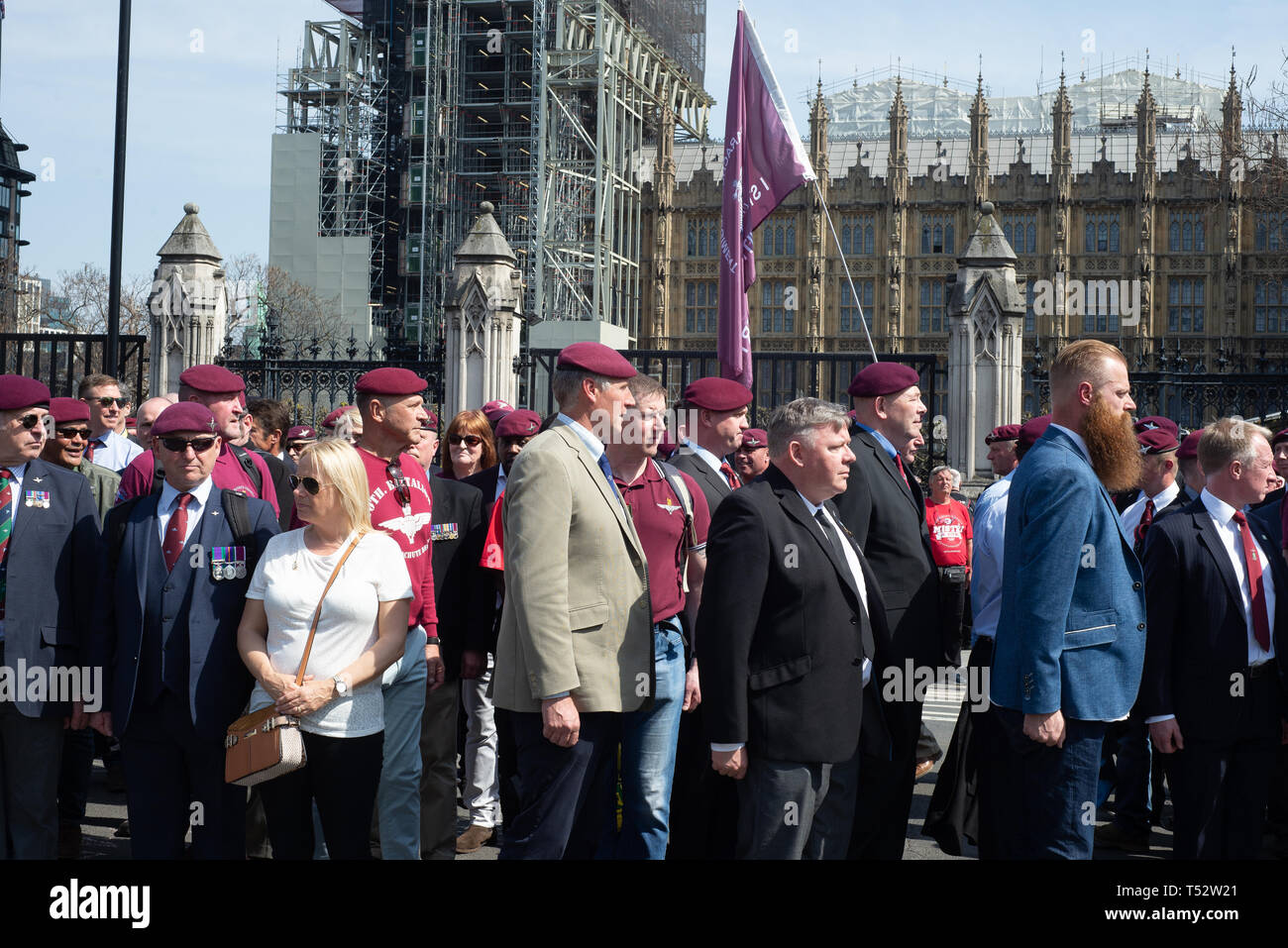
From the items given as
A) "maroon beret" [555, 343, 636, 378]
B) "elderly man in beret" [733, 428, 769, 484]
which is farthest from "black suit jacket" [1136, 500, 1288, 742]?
"elderly man in beret" [733, 428, 769, 484]

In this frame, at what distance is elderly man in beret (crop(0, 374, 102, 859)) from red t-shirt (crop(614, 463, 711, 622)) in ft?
6.46

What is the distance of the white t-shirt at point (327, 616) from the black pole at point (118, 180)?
8.05 meters

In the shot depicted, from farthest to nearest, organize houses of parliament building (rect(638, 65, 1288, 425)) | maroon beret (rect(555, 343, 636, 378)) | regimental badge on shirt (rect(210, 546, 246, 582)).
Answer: houses of parliament building (rect(638, 65, 1288, 425))
regimental badge on shirt (rect(210, 546, 246, 582))
maroon beret (rect(555, 343, 636, 378))

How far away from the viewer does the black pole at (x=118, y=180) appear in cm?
1149

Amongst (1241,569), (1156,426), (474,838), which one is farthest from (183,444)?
(1156,426)

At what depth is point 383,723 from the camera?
4.52 m

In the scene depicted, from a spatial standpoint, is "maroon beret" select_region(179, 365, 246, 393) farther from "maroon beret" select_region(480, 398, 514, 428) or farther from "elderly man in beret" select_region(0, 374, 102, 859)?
"maroon beret" select_region(480, 398, 514, 428)

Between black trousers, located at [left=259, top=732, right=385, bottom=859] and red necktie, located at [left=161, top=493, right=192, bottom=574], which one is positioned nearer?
black trousers, located at [left=259, top=732, right=385, bottom=859]

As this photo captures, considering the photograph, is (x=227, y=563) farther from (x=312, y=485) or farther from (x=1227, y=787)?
(x=1227, y=787)

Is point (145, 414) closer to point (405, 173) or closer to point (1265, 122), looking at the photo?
point (1265, 122)

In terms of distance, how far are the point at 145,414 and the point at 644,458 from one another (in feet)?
12.7

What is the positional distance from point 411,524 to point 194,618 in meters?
0.97

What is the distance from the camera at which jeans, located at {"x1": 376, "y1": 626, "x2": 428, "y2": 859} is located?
4711 mm

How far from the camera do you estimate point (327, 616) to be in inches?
167
